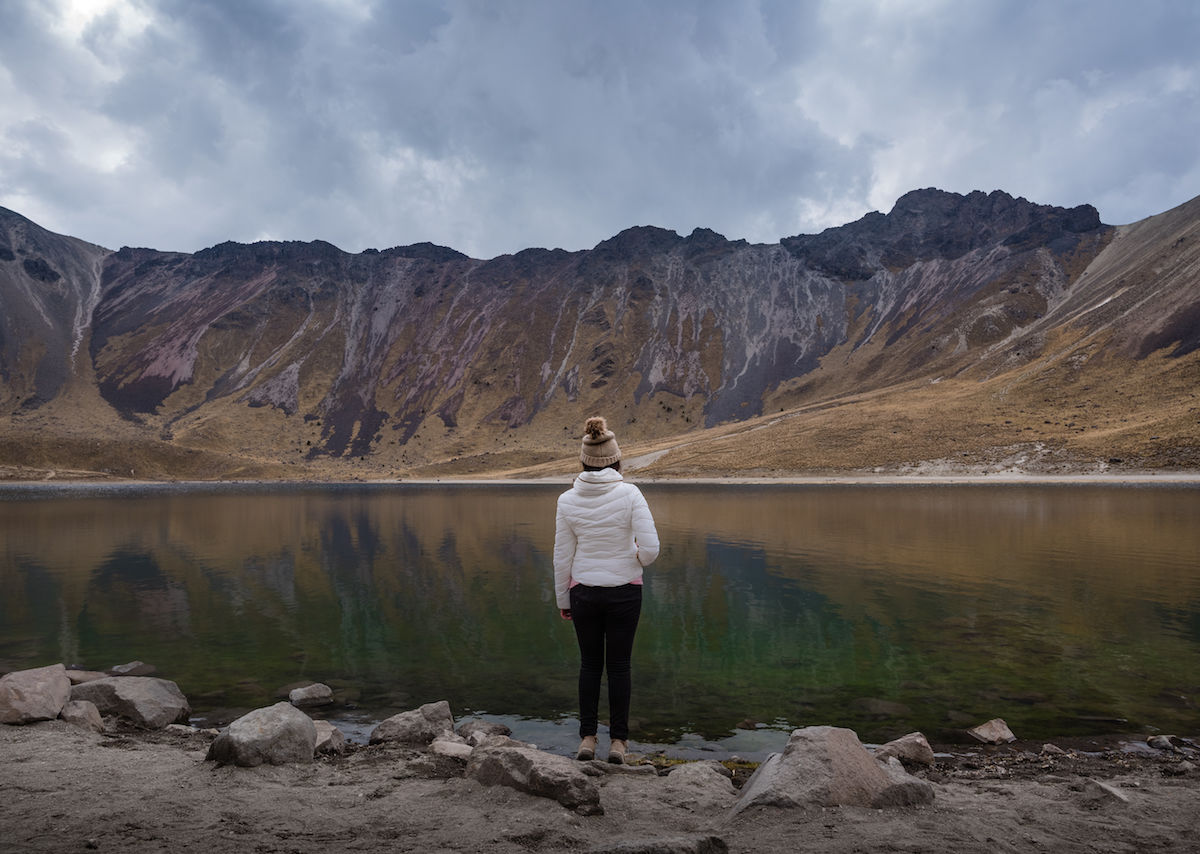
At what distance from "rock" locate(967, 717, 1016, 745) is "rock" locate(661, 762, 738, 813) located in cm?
455

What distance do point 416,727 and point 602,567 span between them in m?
4.21

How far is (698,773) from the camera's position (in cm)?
795

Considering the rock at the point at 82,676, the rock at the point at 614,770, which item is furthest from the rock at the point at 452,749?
the rock at the point at 82,676

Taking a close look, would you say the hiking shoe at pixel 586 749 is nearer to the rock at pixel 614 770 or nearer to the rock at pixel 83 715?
the rock at pixel 614 770

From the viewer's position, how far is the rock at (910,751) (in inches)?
355

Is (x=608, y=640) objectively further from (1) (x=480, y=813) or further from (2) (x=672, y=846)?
(2) (x=672, y=846)

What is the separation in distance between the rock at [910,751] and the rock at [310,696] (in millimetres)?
9529

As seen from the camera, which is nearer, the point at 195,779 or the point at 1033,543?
the point at 195,779

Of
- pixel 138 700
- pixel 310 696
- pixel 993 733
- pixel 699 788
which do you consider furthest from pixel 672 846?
pixel 138 700

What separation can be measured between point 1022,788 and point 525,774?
5.52 metres

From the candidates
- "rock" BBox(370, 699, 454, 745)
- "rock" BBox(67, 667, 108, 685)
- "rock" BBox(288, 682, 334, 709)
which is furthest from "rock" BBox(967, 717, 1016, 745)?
"rock" BBox(67, 667, 108, 685)

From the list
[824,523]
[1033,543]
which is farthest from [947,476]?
[1033,543]

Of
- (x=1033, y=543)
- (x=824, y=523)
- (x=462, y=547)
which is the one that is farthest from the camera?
(x=824, y=523)

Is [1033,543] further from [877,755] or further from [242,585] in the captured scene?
[242,585]
